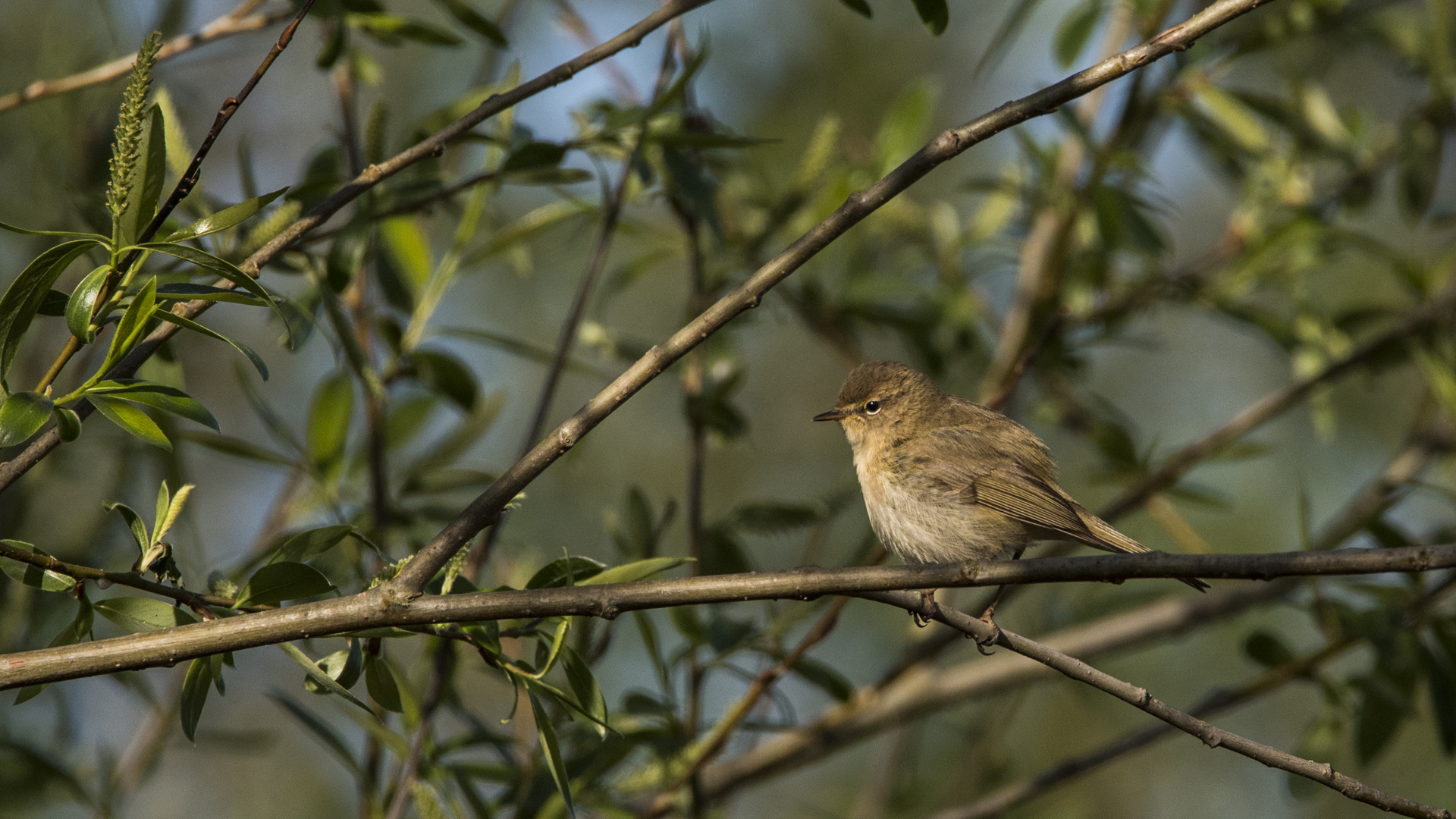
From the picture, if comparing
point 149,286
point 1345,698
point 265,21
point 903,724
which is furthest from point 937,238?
point 149,286

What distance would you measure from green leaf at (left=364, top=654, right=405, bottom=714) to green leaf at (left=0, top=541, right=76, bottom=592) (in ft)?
1.81

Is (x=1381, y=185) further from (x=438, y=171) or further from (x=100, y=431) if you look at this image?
(x=100, y=431)

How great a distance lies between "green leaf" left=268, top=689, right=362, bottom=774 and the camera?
286cm

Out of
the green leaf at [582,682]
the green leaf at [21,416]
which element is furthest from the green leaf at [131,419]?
the green leaf at [582,682]

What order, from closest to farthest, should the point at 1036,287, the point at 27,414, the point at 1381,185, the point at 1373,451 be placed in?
the point at 27,414 < the point at 1036,287 < the point at 1381,185 < the point at 1373,451

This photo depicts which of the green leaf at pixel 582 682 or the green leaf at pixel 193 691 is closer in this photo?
the green leaf at pixel 193 691

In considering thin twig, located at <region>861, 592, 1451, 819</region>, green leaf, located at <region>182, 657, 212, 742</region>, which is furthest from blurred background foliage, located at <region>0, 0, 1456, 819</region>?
thin twig, located at <region>861, 592, 1451, 819</region>

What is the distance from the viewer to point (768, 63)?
911 cm

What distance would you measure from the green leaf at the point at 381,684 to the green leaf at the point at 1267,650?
2.75m

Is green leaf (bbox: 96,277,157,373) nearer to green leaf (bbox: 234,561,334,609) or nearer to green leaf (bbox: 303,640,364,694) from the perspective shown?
green leaf (bbox: 234,561,334,609)

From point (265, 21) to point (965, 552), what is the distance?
2.63m

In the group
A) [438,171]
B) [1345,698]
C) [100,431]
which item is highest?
[438,171]

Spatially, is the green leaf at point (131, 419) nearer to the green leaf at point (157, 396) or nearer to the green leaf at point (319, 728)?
the green leaf at point (157, 396)

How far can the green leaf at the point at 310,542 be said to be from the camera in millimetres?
2186
